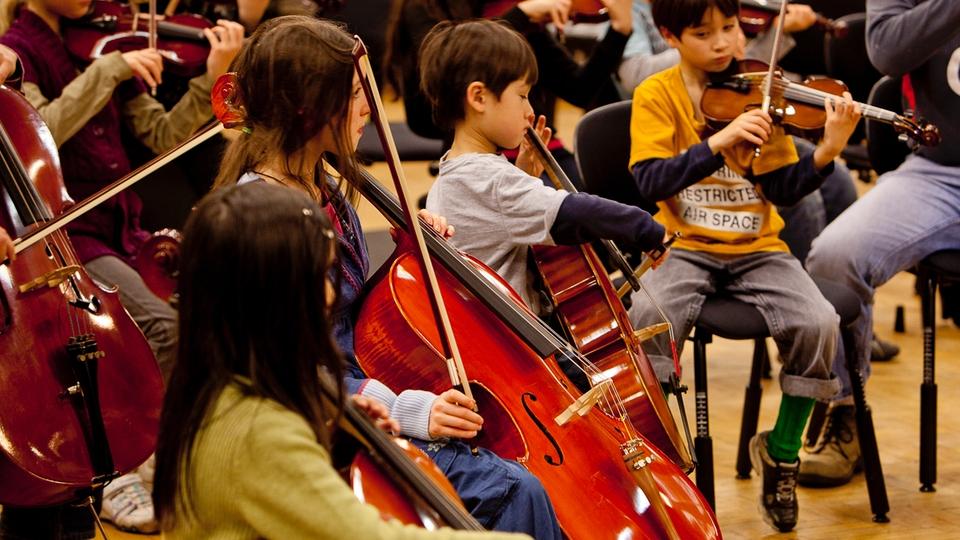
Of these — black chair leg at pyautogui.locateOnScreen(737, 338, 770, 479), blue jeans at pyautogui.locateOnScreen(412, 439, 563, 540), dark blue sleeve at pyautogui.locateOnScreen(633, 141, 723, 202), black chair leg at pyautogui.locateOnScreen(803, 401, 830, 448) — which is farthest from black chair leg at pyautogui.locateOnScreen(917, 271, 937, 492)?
blue jeans at pyautogui.locateOnScreen(412, 439, 563, 540)

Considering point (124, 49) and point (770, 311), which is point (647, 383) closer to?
point (770, 311)

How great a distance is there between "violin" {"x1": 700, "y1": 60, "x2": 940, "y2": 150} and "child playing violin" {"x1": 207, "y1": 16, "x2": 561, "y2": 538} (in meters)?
0.88

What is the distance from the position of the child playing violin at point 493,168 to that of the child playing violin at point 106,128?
0.62 meters

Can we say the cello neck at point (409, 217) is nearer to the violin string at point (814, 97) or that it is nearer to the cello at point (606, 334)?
the cello at point (606, 334)

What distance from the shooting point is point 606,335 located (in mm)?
2043

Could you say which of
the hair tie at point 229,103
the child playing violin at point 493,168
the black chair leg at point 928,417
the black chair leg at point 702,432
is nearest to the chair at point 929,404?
the black chair leg at point 928,417

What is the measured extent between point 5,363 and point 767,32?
233 cm

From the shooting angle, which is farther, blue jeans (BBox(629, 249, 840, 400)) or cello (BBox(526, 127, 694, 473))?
blue jeans (BBox(629, 249, 840, 400))

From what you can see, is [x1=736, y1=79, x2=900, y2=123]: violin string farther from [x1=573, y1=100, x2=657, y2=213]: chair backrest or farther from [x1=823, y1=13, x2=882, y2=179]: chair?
[x1=823, y1=13, x2=882, y2=179]: chair

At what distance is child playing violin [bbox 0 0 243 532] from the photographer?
2.41m

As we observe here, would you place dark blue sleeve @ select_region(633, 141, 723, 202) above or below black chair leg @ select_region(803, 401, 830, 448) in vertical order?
above

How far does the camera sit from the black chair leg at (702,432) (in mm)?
2332

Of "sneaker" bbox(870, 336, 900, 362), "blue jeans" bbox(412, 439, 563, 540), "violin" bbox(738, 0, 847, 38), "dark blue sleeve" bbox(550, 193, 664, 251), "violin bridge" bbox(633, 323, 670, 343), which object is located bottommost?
"sneaker" bbox(870, 336, 900, 362)

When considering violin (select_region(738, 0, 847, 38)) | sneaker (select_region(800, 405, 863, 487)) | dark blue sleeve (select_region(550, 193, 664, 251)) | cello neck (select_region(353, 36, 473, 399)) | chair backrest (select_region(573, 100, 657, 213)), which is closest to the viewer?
cello neck (select_region(353, 36, 473, 399))
